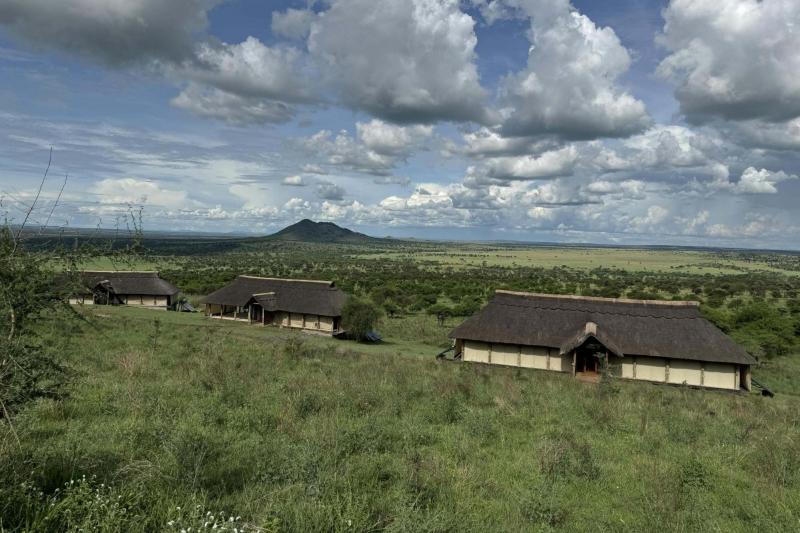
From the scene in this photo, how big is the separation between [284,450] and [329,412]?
302 cm

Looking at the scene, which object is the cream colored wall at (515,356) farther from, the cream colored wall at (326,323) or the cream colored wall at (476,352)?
the cream colored wall at (326,323)

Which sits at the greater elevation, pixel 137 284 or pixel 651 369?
pixel 137 284

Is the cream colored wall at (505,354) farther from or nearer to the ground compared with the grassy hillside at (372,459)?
nearer to the ground

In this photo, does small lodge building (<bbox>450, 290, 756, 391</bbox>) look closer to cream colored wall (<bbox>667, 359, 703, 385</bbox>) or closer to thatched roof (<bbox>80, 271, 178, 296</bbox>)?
cream colored wall (<bbox>667, 359, 703, 385</bbox>)

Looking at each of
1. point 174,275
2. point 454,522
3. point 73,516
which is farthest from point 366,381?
point 174,275

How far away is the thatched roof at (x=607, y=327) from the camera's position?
26.5m

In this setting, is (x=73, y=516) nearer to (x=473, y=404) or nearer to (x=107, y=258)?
(x=107, y=258)

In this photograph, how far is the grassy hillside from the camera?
5508mm

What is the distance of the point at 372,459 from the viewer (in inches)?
314

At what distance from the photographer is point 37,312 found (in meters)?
5.35

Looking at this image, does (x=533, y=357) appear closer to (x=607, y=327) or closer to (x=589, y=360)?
(x=589, y=360)

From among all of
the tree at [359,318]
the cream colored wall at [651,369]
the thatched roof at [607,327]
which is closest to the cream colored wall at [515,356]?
the thatched roof at [607,327]

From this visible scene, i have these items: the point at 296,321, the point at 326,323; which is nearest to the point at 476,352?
the point at 326,323

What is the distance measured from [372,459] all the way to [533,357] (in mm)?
22443
